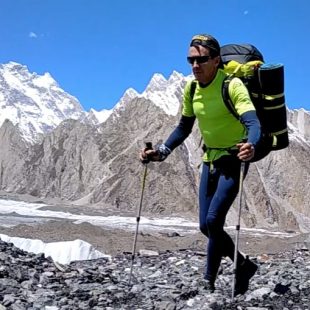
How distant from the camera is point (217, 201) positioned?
5.48m

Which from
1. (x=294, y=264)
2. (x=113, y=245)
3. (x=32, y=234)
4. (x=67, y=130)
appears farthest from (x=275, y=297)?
(x=67, y=130)

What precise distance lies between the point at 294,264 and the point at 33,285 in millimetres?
5254

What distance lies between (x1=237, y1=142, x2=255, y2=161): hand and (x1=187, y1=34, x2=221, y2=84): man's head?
2.58ft

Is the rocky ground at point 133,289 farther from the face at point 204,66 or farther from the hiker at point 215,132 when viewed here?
the face at point 204,66

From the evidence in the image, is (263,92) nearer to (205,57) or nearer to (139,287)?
(205,57)

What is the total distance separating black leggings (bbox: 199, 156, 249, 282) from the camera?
5.48 m

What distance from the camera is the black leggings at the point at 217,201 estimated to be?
5.48 meters

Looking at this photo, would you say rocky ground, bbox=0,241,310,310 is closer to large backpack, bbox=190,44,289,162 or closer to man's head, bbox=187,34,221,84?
large backpack, bbox=190,44,289,162

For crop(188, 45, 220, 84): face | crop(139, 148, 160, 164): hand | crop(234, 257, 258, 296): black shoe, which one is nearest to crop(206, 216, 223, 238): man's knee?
crop(234, 257, 258, 296): black shoe

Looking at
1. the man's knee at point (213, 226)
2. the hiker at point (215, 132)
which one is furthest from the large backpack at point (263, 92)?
the man's knee at point (213, 226)

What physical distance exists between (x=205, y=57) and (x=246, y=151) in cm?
100

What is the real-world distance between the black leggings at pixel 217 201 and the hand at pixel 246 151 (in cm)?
40

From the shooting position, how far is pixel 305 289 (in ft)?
22.0

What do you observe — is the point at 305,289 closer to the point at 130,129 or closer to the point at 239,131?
the point at 239,131
